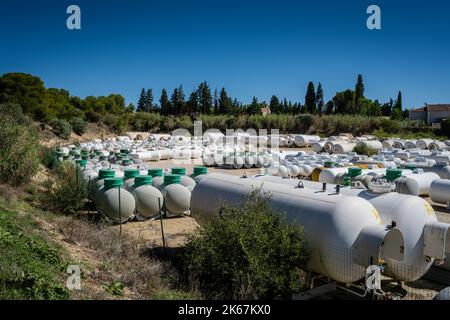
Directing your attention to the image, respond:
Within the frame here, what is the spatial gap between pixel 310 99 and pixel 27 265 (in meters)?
90.8

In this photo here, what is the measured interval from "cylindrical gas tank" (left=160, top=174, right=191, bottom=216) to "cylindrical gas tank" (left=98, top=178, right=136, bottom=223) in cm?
130

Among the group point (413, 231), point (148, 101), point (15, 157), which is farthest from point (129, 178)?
point (148, 101)

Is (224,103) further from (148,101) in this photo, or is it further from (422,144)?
(422,144)

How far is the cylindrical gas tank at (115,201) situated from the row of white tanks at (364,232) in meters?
6.70

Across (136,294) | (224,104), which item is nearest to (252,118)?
(224,104)

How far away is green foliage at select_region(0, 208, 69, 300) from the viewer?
571 cm

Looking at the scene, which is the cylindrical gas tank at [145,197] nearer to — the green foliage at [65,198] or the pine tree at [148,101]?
the green foliage at [65,198]

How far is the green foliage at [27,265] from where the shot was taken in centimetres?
571

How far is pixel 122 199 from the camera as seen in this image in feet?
44.2

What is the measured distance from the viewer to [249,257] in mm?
6801

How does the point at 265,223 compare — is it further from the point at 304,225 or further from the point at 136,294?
the point at 136,294

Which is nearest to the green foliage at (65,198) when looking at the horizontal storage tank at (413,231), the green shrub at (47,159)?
the green shrub at (47,159)
